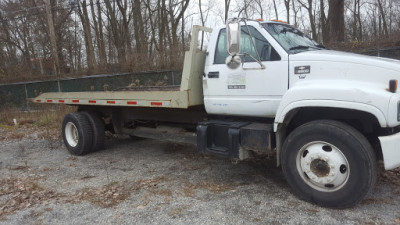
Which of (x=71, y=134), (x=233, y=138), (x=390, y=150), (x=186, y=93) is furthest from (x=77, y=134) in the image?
(x=390, y=150)

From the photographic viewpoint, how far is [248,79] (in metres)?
4.30

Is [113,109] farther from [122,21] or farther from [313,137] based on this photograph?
[122,21]

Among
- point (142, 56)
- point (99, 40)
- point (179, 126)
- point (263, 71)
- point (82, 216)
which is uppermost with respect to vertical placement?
point (99, 40)

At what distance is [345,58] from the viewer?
3.61 metres

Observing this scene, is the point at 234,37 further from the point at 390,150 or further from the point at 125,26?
the point at 125,26

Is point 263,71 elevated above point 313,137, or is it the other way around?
point 263,71

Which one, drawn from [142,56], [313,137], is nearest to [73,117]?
[313,137]

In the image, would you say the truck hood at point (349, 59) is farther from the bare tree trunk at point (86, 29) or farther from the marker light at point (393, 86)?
the bare tree trunk at point (86, 29)

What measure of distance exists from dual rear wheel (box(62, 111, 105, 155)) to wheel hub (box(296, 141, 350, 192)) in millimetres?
4455

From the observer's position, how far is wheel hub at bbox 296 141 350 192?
346 cm

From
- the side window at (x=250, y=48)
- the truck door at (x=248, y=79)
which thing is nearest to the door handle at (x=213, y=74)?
the truck door at (x=248, y=79)

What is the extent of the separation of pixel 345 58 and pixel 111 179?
374 centimetres

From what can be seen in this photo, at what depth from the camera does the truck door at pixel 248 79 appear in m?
4.07

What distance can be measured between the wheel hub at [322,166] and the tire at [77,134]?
4.47 metres
